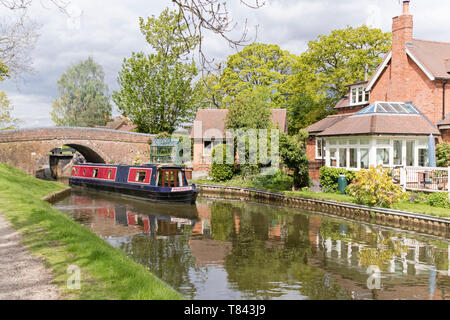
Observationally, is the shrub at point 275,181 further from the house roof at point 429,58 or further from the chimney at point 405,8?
the chimney at point 405,8

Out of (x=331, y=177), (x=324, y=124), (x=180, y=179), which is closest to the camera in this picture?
(x=331, y=177)

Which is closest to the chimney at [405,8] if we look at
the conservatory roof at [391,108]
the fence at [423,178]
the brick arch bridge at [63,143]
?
the conservatory roof at [391,108]

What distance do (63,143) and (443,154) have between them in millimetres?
27168

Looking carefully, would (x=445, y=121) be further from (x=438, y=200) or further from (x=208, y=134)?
(x=208, y=134)

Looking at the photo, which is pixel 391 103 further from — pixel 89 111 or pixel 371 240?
pixel 89 111

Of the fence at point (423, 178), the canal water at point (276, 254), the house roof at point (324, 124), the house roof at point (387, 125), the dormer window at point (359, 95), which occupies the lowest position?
the canal water at point (276, 254)

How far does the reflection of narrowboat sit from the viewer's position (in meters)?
21.2

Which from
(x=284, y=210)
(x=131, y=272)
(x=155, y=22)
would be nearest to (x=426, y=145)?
(x=284, y=210)

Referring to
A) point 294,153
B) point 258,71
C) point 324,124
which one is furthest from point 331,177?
point 258,71

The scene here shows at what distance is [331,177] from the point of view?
20.2 metres

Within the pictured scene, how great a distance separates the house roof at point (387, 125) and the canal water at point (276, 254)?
18.1 feet

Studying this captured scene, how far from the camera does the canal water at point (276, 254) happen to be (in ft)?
27.8

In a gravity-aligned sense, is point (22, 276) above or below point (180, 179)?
below

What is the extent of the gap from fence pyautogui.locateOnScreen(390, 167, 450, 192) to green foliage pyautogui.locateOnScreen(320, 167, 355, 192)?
7.07ft
